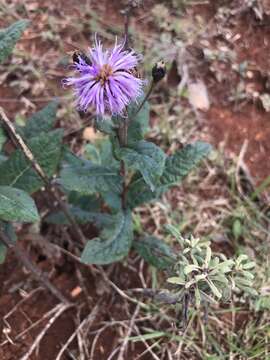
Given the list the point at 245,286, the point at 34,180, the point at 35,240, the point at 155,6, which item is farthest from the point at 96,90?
the point at 155,6

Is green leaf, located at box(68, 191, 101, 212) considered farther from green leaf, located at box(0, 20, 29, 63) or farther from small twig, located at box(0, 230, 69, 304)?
green leaf, located at box(0, 20, 29, 63)

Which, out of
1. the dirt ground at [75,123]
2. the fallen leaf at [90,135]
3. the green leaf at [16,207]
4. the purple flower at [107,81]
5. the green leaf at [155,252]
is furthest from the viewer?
the fallen leaf at [90,135]

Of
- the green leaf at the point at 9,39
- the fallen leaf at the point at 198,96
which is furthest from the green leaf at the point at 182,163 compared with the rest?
the fallen leaf at the point at 198,96

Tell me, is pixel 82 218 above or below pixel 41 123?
below

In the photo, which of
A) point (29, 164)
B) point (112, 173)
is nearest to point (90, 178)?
point (112, 173)

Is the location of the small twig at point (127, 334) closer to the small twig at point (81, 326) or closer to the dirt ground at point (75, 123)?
the dirt ground at point (75, 123)

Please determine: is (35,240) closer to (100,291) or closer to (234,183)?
(100,291)

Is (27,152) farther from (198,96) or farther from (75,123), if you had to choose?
(198,96)

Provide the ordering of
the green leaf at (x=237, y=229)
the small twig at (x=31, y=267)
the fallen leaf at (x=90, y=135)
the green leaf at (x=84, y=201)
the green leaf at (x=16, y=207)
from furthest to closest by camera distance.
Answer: the fallen leaf at (x=90, y=135) → the green leaf at (x=237, y=229) → the green leaf at (x=84, y=201) → the small twig at (x=31, y=267) → the green leaf at (x=16, y=207)
